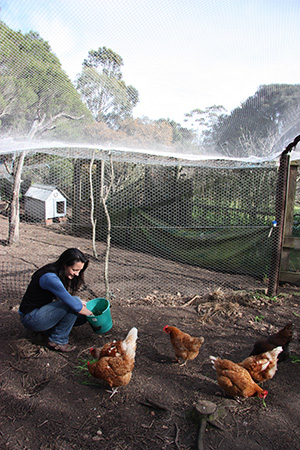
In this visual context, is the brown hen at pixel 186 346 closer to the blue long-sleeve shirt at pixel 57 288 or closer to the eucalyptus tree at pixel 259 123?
the blue long-sleeve shirt at pixel 57 288

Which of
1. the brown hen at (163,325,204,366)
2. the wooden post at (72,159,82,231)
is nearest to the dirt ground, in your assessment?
the brown hen at (163,325,204,366)

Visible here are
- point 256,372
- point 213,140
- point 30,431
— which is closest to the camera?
point 30,431

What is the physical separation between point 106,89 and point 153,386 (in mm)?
2135

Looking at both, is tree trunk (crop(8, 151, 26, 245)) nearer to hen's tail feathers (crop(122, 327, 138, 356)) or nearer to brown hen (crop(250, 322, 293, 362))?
hen's tail feathers (crop(122, 327, 138, 356))

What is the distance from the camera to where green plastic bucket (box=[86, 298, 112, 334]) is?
7.98ft

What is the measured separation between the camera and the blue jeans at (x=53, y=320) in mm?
2271

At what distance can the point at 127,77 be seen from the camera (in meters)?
1.97

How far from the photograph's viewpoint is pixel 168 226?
20.0ft

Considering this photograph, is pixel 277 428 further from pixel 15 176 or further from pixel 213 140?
pixel 15 176

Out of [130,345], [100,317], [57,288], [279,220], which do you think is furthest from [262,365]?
Answer: [279,220]

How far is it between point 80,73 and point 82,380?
6.99 feet

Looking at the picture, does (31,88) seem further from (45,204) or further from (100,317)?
(45,204)

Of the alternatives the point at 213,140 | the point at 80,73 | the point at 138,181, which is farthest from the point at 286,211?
the point at 138,181

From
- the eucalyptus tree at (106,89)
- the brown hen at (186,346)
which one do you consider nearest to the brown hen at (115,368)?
the brown hen at (186,346)
